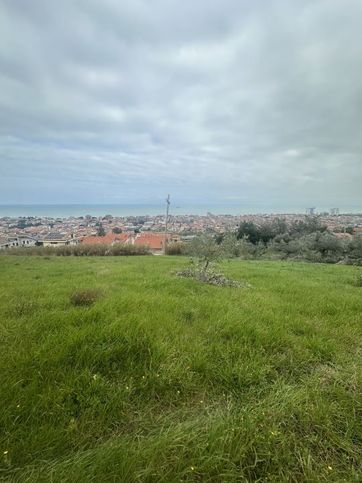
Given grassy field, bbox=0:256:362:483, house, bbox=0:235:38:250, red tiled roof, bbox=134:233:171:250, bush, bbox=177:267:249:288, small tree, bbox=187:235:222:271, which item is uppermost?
small tree, bbox=187:235:222:271

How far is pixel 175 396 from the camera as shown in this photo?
2266 mm

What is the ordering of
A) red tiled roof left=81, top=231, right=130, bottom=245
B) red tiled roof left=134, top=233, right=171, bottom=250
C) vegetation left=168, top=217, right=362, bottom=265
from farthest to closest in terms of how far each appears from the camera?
red tiled roof left=134, top=233, right=171, bottom=250 → red tiled roof left=81, top=231, right=130, bottom=245 → vegetation left=168, top=217, right=362, bottom=265

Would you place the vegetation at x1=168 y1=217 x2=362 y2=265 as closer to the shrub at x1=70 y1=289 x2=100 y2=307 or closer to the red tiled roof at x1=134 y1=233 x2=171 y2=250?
the red tiled roof at x1=134 y1=233 x2=171 y2=250

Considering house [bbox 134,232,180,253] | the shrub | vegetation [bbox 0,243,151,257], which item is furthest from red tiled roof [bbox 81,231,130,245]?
the shrub

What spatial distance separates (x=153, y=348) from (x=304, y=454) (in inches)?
63.1

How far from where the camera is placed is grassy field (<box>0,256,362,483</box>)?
5.25 feet

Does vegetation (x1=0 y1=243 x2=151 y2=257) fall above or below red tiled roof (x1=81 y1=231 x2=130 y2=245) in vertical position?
below

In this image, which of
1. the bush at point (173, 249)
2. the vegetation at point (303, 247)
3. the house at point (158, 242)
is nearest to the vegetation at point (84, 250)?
the house at point (158, 242)

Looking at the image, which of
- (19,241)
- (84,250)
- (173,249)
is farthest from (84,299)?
(19,241)

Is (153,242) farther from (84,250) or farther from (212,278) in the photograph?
(212,278)

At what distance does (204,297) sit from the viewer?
16.5ft

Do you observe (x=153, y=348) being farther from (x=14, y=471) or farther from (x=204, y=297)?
(x=204, y=297)

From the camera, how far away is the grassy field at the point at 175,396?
1600mm

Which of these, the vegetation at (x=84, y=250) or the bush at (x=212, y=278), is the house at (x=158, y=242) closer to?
the vegetation at (x=84, y=250)
